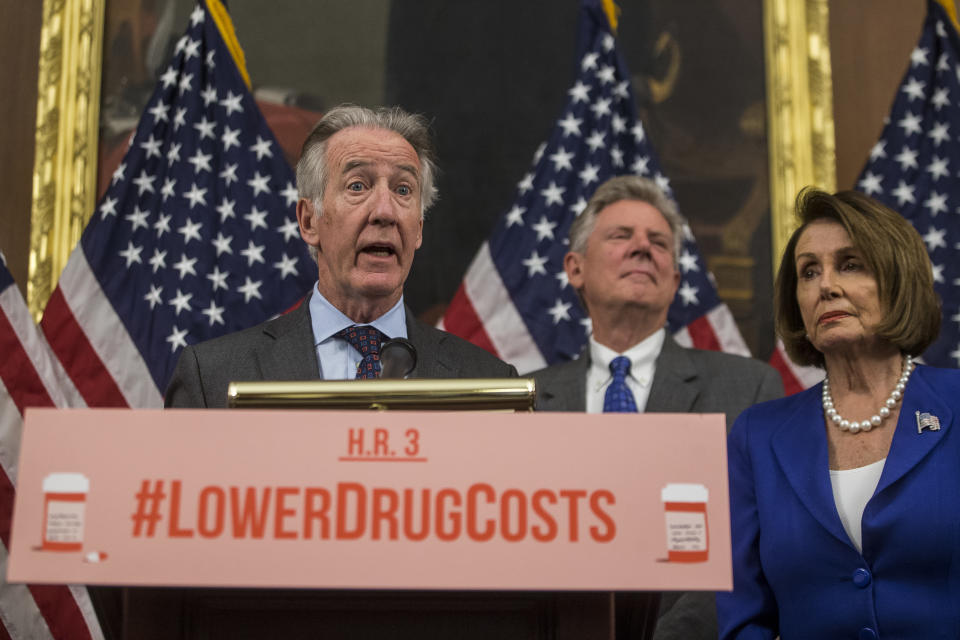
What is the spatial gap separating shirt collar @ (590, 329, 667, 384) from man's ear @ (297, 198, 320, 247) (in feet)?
4.16

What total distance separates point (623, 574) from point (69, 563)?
24.6 inches

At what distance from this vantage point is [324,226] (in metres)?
2.42

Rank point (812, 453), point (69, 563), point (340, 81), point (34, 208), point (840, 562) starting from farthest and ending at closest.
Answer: point (340, 81)
point (34, 208)
point (812, 453)
point (840, 562)
point (69, 563)

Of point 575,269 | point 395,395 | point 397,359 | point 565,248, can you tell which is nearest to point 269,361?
point 397,359

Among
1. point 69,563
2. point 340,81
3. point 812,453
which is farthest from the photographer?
point 340,81

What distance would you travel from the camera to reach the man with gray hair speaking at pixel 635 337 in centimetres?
326

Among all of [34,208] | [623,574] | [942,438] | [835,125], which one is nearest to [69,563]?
[623,574]

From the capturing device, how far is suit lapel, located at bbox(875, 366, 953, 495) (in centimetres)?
225

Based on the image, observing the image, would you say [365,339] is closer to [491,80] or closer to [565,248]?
[565,248]

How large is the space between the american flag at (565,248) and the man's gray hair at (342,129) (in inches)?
59.7

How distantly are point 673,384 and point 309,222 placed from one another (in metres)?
1.37

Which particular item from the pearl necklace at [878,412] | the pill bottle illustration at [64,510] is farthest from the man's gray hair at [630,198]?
the pill bottle illustration at [64,510]

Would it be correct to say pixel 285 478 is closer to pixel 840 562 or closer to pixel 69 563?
pixel 69 563

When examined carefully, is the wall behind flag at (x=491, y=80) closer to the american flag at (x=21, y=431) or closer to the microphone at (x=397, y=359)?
the american flag at (x=21, y=431)
